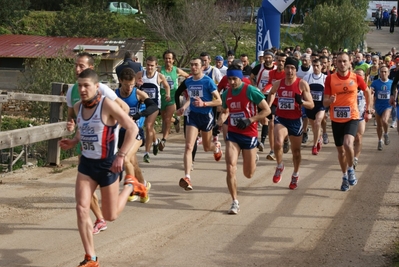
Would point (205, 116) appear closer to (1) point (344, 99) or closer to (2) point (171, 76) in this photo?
(1) point (344, 99)

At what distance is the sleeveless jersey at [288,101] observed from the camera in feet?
38.6

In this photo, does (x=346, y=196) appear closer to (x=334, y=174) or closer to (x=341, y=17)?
(x=334, y=174)

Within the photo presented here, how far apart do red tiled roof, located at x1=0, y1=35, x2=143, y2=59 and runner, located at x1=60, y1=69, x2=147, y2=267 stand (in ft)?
106

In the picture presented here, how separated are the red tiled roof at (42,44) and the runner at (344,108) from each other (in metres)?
28.7

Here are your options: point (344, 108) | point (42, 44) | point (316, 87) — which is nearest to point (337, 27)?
point (42, 44)

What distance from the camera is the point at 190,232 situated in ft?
29.2

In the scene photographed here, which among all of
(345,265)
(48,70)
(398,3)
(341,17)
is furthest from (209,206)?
(398,3)

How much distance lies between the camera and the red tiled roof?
135 feet

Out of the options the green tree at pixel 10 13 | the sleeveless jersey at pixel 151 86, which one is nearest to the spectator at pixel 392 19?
the green tree at pixel 10 13

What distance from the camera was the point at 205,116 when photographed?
39.7 feet

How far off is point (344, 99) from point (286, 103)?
2.92ft

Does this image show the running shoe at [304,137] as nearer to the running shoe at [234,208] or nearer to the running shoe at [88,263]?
the running shoe at [234,208]

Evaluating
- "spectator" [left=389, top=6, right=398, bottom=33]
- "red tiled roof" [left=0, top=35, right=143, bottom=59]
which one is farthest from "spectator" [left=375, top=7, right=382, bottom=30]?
"red tiled roof" [left=0, top=35, right=143, bottom=59]

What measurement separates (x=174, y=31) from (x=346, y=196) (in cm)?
3563
